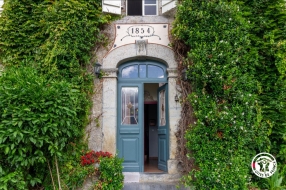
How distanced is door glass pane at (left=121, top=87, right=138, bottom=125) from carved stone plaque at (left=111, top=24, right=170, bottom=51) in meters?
1.05

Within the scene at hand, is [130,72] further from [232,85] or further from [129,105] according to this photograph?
[232,85]

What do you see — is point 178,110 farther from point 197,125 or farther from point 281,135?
point 281,135

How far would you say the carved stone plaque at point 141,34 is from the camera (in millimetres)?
5156

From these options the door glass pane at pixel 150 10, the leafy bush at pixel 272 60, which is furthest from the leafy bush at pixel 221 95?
the door glass pane at pixel 150 10

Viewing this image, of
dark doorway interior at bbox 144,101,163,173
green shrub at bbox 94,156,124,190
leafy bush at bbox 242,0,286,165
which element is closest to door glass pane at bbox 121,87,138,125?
green shrub at bbox 94,156,124,190

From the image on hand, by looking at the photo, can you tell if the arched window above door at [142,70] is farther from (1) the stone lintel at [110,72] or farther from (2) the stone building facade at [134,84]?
(1) the stone lintel at [110,72]

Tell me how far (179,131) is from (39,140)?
270 centimetres

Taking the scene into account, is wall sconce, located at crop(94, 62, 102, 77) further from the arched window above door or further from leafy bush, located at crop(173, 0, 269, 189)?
A: leafy bush, located at crop(173, 0, 269, 189)

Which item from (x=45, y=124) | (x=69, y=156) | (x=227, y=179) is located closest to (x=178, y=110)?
(x=227, y=179)

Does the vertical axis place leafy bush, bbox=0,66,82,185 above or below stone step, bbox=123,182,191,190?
above

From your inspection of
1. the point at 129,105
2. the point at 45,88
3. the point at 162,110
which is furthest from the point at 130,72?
the point at 45,88

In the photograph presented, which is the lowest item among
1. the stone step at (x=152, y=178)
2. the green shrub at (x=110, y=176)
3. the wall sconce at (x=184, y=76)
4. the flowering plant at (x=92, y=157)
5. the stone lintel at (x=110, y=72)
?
the stone step at (x=152, y=178)

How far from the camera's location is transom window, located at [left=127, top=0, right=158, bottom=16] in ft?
17.8

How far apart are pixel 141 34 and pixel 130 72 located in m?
0.89
